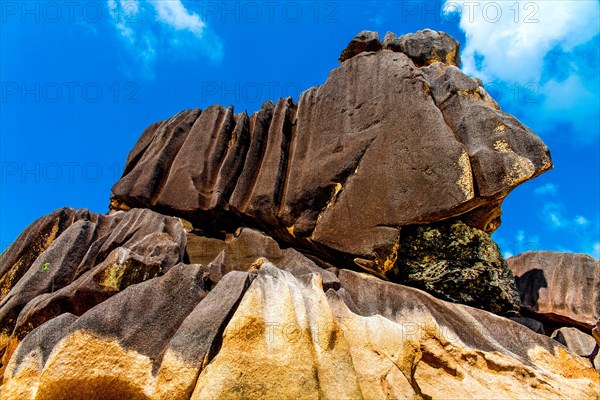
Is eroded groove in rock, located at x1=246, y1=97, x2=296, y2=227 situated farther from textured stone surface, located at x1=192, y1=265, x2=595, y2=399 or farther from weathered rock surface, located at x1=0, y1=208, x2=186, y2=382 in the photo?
textured stone surface, located at x1=192, y1=265, x2=595, y2=399

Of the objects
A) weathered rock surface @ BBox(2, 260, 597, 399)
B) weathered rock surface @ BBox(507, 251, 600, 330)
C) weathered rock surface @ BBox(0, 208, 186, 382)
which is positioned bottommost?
weathered rock surface @ BBox(2, 260, 597, 399)

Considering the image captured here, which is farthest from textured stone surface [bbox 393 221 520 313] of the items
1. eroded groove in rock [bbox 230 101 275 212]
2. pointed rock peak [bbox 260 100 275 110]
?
pointed rock peak [bbox 260 100 275 110]

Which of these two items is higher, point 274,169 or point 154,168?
point 154,168

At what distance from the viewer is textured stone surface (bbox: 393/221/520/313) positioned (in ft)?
25.7

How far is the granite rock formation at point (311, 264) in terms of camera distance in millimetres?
5395

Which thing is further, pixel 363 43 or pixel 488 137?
pixel 363 43

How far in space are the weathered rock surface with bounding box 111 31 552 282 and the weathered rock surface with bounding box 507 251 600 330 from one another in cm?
588

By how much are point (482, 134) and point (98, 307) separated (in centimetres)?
633

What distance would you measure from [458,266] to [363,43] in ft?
18.3

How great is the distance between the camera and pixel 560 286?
1370cm

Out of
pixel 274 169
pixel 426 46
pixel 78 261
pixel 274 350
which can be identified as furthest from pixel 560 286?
pixel 78 261

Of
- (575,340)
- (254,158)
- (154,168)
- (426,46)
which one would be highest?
(426,46)

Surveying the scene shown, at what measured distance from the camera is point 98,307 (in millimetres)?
6176

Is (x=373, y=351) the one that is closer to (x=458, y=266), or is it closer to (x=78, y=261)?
(x=458, y=266)
